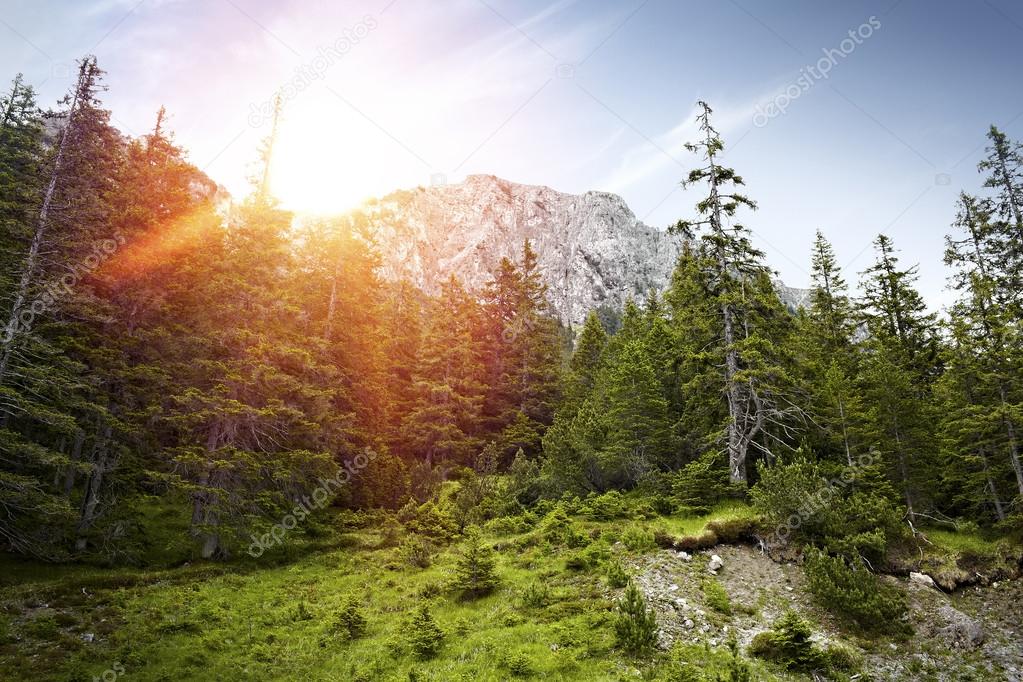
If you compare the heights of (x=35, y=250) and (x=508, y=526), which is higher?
(x=35, y=250)

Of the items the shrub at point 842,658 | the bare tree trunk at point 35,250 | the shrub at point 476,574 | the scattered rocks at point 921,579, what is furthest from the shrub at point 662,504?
the bare tree trunk at point 35,250

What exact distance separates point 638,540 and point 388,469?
14681 mm

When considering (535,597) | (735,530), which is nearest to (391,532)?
(535,597)

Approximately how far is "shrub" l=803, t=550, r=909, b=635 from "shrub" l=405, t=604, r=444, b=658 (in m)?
10.2

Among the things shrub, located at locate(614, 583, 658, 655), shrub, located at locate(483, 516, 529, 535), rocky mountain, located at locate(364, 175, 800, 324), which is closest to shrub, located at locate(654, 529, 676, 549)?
shrub, located at locate(614, 583, 658, 655)

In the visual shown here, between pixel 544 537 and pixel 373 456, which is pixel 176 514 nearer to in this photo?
pixel 373 456

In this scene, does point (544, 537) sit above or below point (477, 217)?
below

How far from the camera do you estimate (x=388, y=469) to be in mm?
28062

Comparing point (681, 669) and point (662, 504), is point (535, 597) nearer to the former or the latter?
point (681, 669)

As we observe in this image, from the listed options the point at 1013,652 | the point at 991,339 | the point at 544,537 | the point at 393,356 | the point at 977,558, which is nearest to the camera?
the point at 1013,652

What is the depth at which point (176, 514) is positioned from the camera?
25047 millimetres

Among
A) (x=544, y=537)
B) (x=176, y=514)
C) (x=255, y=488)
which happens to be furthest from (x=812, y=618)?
(x=176, y=514)

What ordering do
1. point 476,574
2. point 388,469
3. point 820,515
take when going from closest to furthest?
1. point 476,574
2. point 820,515
3. point 388,469

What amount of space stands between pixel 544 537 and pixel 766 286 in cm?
1606
